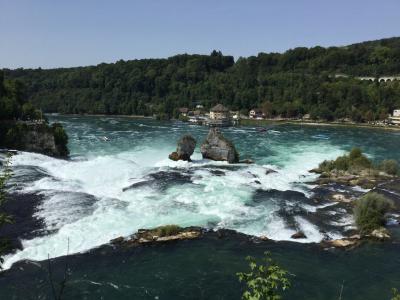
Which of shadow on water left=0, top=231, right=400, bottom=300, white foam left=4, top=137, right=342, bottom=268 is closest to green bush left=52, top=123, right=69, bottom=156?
white foam left=4, top=137, right=342, bottom=268

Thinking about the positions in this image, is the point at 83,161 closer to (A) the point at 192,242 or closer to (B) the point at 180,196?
(B) the point at 180,196

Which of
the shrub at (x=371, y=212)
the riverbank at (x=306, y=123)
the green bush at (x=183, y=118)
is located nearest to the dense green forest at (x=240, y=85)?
the riverbank at (x=306, y=123)

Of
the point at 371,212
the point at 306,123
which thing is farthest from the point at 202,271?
the point at 306,123

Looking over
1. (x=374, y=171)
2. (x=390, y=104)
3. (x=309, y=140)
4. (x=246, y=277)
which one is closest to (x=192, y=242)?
(x=246, y=277)

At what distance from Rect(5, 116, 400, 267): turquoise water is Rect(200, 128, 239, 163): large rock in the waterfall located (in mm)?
1200

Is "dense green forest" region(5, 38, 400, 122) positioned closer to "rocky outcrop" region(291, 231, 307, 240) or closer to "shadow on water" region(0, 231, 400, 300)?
"rocky outcrop" region(291, 231, 307, 240)

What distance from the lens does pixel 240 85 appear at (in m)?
155

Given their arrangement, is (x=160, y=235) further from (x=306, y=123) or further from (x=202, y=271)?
(x=306, y=123)

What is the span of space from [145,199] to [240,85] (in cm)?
12331

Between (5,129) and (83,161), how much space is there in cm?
1139

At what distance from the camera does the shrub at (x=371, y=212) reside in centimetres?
3028

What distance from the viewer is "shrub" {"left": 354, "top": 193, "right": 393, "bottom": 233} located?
99.3 feet

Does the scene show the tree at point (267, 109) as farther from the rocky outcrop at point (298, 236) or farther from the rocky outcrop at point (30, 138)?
the rocky outcrop at point (298, 236)

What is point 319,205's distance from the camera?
36.5m
